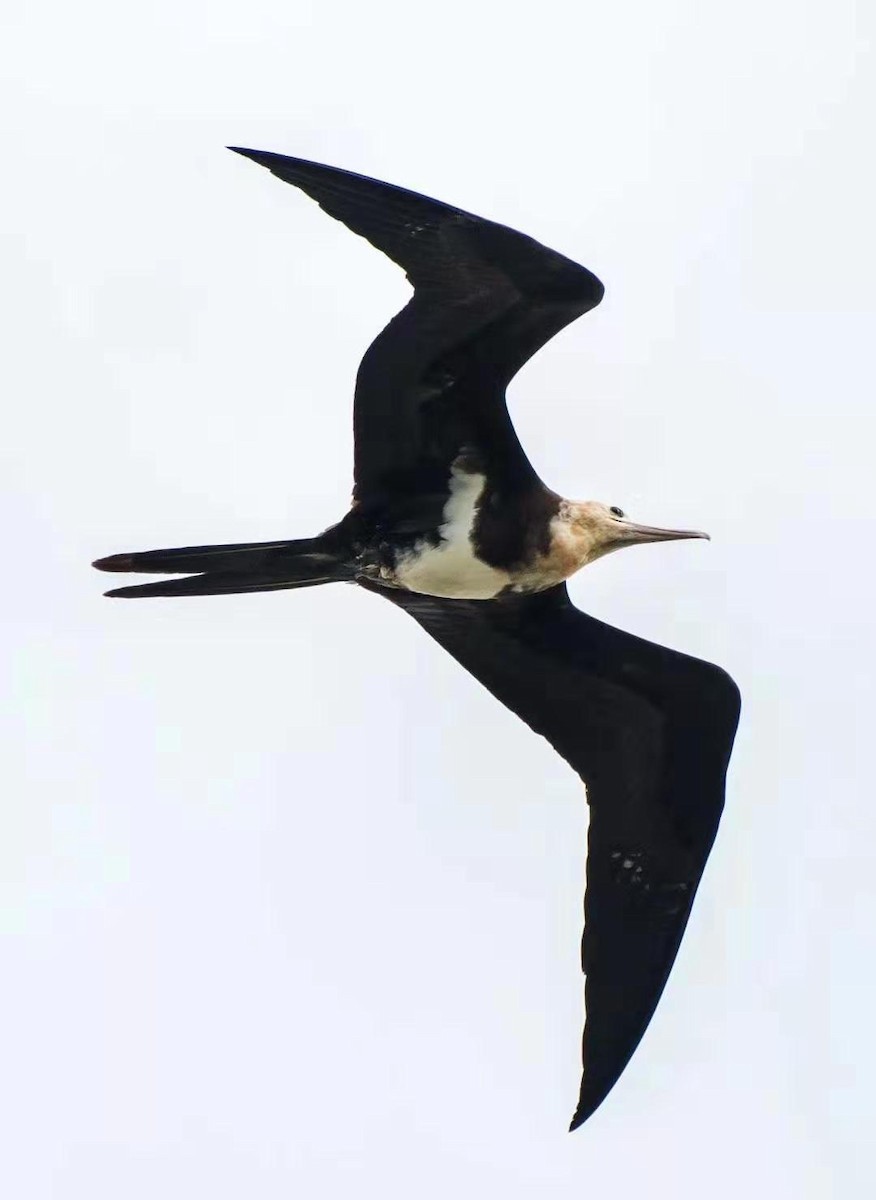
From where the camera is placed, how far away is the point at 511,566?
893cm

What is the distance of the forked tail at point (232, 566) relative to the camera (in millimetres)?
8328

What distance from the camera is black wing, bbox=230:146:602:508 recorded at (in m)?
8.01

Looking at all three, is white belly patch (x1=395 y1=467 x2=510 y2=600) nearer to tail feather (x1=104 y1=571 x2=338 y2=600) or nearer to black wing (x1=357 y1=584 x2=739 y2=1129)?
black wing (x1=357 y1=584 x2=739 y2=1129)

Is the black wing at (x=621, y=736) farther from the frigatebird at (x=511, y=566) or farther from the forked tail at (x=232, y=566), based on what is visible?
the forked tail at (x=232, y=566)

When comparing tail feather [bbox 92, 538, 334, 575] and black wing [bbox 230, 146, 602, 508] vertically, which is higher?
black wing [bbox 230, 146, 602, 508]

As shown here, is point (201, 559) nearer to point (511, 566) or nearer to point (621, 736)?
point (511, 566)

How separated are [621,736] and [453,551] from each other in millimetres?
1113

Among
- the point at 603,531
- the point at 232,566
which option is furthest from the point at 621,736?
the point at 232,566

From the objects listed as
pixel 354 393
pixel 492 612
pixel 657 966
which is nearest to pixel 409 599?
pixel 492 612

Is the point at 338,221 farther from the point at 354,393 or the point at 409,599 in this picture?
the point at 409,599

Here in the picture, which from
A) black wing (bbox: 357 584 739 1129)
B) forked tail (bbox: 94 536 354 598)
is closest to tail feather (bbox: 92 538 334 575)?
forked tail (bbox: 94 536 354 598)

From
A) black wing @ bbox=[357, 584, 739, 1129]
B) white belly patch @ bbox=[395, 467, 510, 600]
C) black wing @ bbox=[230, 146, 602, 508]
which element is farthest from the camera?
black wing @ bbox=[357, 584, 739, 1129]

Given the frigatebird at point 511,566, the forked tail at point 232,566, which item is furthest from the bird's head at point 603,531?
the forked tail at point 232,566

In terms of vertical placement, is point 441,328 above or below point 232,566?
above
